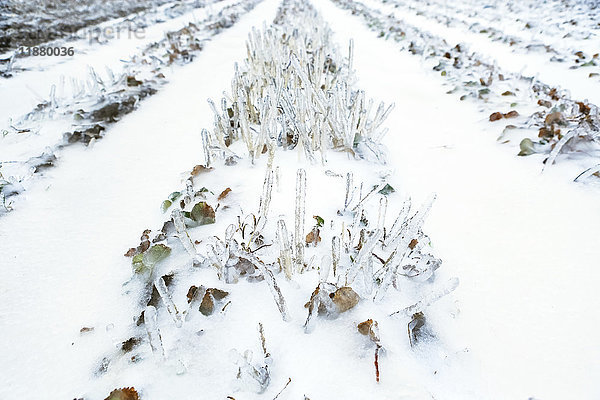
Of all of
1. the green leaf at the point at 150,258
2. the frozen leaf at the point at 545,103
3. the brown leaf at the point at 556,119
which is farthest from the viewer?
the frozen leaf at the point at 545,103

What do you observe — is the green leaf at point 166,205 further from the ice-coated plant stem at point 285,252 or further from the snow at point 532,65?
the snow at point 532,65

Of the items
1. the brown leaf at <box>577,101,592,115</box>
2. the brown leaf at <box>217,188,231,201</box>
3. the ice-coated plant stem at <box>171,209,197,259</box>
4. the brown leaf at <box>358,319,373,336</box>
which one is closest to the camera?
the brown leaf at <box>358,319,373,336</box>

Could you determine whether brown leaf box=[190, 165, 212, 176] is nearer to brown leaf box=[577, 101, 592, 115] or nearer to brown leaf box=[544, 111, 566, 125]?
brown leaf box=[544, 111, 566, 125]

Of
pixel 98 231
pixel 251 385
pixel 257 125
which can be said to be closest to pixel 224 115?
pixel 257 125

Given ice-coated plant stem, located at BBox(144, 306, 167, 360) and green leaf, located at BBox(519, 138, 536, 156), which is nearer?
ice-coated plant stem, located at BBox(144, 306, 167, 360)

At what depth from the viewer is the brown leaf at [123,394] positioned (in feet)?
2.94

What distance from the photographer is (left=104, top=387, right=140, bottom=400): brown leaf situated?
896 mm

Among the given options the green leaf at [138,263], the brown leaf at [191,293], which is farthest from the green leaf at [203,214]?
the brown leaf at [191,293]

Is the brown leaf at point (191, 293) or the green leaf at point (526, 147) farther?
the green leaf at point (526, 147)

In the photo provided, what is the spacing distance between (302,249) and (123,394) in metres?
0.61

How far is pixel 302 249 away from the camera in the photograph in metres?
1.20

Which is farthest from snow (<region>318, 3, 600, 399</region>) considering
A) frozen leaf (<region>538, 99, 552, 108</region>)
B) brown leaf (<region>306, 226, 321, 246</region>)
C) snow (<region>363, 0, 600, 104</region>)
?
snow (<region>363, 0, 600, 104</region>)

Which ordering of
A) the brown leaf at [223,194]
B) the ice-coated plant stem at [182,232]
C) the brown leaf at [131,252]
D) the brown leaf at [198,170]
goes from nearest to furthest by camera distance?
the ice-coated plant stem at [182,232] < the brown leaf at [131,252] < the brown leaf at [223,194] < the brown leaf at [198,170]
